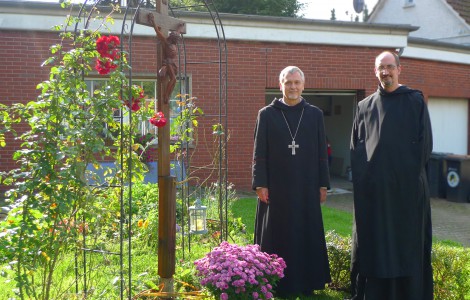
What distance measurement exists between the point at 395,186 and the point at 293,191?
2.93 ft

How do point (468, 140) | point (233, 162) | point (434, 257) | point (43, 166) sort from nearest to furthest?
1. point (43, 166)
2. point (434, 257)
3. point (233, 162)
4. point (468, 140)

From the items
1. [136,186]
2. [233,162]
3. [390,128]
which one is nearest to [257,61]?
[233,162]

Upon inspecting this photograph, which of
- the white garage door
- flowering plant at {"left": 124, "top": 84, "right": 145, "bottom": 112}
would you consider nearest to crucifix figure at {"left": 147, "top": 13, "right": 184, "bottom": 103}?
flowering plant at {"left": 124, "top": 84, "right": 145, "bottom": 112}

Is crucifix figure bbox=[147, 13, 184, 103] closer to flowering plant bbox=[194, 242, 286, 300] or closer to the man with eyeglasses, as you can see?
flowering plant bbox=[194, 242, 286, 300]

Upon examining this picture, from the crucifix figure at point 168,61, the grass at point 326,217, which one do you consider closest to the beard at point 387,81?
the crucifix figure at point 168,61

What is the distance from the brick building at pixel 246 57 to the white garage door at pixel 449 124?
2.69ft

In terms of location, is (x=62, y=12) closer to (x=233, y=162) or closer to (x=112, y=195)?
(x=233, y=162)

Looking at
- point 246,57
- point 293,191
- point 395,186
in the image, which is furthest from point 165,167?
point 246,57

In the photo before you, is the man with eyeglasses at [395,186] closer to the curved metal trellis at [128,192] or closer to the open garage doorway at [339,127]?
the curved metal trellis at [128,192]

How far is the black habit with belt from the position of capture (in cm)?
454

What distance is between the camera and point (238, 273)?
4070 millimetres

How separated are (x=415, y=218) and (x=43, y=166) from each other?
2873 millimetres

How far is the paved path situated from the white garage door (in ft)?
10.5

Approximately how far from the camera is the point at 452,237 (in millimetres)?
8977
